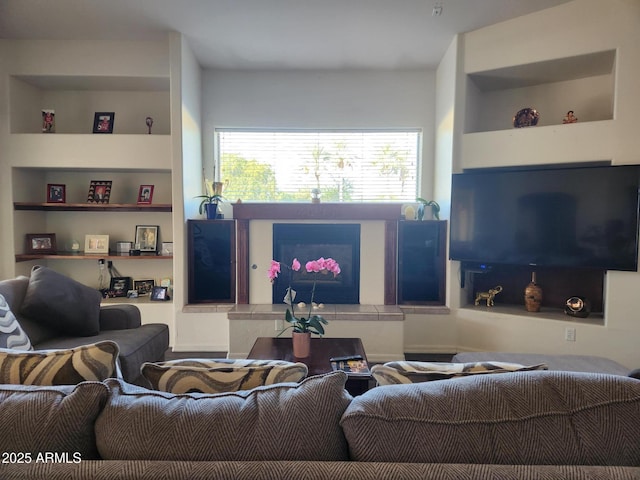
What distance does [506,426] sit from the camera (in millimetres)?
749

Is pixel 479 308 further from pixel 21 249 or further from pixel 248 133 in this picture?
pixel 21 249

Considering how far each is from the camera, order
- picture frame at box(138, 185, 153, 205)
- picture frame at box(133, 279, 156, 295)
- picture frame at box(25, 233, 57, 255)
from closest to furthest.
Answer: picture frame at box(25, 233, 57, 255) → picture frame at box(138, 185, 153, 205) → picture frame at box(133, 279, 156, 295)

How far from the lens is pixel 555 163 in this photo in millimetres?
3129

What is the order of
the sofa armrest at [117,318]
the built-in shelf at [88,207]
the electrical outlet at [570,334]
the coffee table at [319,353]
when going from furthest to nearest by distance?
the built-in shelf at [88,207] → the electrical outlet at [570,334] → the sofa armrest at [117,318] → the coffee table at [319,353]

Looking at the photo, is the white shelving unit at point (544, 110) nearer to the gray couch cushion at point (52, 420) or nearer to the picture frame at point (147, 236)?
the picture frame at point (147, 236)

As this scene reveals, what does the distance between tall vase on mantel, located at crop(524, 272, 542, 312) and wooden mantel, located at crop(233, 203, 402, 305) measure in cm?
123

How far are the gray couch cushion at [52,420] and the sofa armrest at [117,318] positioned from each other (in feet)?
6.50

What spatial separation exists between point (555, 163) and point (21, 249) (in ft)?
17.1

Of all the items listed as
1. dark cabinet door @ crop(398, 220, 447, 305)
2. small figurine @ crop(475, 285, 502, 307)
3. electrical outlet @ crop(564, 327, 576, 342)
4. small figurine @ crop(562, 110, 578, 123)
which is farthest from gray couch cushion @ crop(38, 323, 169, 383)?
small figurine @ crop(562, 110, 578, 123)

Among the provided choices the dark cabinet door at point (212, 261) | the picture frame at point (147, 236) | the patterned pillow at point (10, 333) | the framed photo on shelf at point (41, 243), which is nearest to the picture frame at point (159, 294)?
the dark cabinet door at point (212, 261)

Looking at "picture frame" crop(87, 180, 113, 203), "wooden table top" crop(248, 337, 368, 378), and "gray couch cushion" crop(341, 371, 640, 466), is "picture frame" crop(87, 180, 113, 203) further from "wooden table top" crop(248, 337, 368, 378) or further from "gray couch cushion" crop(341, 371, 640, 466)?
"gray couch cushion" crop(341, 371, 640, 466)

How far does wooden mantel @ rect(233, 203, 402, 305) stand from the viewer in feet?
12.0

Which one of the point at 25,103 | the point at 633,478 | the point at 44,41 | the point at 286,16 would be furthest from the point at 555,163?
the point at 25,103

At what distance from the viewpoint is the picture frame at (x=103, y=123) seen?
3.85 meters
